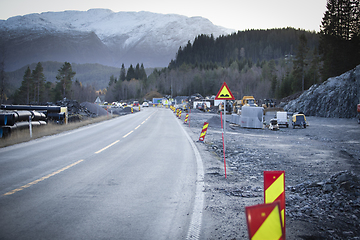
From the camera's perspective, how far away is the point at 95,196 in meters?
5.47

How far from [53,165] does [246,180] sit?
6.01 m

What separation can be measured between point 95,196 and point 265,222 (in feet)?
13.7

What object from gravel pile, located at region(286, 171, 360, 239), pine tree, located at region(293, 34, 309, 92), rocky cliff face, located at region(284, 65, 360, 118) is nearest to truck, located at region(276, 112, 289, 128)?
rocky cliff face, located at region(284, 65, 360, 118)

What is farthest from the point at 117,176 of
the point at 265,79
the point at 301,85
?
the point at 265,79

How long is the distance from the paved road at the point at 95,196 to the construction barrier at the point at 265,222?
69.6 inches

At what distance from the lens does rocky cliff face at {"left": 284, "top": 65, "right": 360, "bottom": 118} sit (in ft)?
135

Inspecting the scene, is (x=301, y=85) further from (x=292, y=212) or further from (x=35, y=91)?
(x=35, y=91)

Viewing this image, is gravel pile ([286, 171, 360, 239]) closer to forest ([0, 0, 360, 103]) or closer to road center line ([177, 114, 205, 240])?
road center line ([177, 114, 205, 240])

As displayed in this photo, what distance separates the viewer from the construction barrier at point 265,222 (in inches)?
85.1

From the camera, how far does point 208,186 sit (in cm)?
642

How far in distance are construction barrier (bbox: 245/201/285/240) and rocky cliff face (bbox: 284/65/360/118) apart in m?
45.8

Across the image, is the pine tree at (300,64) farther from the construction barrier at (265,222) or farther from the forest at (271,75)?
the construction barrier at (265,222)

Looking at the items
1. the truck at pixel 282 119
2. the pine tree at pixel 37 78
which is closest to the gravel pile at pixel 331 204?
the truck at pixel 282 119

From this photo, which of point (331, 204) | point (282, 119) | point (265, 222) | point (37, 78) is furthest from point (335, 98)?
point (37, 78)
